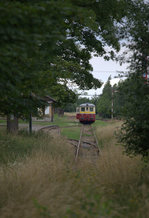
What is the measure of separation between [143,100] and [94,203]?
2552 millimetres

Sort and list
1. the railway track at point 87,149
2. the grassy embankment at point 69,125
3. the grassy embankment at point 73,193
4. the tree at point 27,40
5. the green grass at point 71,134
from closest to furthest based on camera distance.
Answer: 1. the tree at point 27,40
2. the grassy embankment at point 73,193
3. the railway track at point 87,149
4. the green grass at point 71,134
5. the grassy embankment at point 69,125

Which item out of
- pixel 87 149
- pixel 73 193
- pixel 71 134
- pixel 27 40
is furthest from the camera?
pixel 71 134

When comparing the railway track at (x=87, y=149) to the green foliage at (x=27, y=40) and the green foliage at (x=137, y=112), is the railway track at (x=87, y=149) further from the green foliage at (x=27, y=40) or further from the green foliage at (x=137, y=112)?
the green foliage at (x=27, y=40)

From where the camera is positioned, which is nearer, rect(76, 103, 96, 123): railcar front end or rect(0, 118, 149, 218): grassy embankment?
rect(0, 118, 149, 218): grassy embankment

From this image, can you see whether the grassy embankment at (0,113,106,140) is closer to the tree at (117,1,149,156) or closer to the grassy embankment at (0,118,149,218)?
the grassy embankment at (0,118,149,218)

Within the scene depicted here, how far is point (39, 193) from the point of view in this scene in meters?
3.84

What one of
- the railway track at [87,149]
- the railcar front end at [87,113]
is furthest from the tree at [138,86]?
the railcar front end at [87,113]

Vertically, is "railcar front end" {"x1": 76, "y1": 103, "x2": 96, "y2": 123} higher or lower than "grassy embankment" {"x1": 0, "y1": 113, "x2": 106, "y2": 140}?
higher

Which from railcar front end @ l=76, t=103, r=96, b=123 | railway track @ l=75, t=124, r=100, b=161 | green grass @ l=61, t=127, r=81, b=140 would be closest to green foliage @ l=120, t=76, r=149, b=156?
railway track @ l=75, t=124, r=100, b=161

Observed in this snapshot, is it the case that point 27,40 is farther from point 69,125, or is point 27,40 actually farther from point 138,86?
point 69,125

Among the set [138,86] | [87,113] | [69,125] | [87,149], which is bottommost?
[87,149]

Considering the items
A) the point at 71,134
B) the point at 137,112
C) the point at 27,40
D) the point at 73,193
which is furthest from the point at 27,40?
the point at 71,134

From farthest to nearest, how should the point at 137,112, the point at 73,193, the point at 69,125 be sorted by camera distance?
the point at 69,125
the point at 137,112
the point at 73,193

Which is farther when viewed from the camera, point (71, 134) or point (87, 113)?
point (87, 113)
